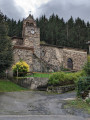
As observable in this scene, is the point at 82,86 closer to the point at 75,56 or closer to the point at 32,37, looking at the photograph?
the point at 32,37

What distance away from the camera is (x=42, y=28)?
52.8 meters

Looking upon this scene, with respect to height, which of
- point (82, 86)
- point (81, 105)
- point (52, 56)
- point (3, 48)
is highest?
point (3, 48)

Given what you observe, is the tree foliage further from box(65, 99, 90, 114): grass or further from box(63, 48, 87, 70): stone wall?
box(65, 99, 90, 114): grass

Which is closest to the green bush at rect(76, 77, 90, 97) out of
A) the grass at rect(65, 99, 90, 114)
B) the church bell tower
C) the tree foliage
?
the grass at rect(65, 99, 90, 114)

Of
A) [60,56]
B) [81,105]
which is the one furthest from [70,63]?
[81,105]

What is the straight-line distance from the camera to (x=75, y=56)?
36.7m

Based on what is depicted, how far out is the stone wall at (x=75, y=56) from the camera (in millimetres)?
35906

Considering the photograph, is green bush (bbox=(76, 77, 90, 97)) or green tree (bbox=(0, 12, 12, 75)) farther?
green tree (bbox=(0, 12, 12, 75))

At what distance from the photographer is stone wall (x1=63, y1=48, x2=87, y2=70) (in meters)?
35.9

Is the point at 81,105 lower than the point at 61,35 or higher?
lower

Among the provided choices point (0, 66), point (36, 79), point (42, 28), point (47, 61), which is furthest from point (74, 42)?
point (0, 66)

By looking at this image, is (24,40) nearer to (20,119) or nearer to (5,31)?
(5,31)

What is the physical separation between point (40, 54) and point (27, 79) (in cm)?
1661

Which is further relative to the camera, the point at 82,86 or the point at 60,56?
the point at 60,56
